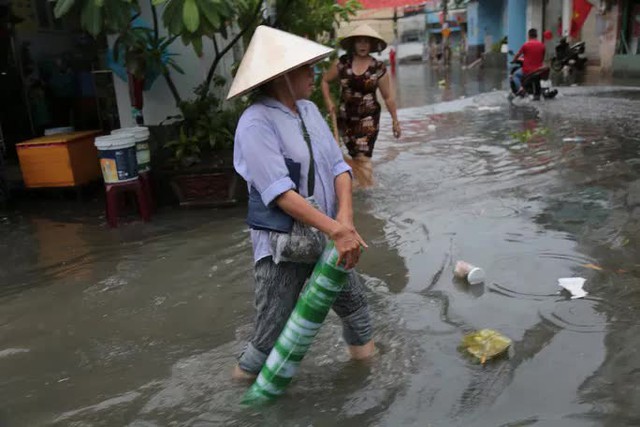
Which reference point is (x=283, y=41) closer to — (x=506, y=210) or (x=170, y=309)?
(x=170, y=309)

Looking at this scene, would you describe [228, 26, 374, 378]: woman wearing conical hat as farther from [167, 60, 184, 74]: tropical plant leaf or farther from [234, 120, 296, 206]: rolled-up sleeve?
[167, 60, 184, 74]: tropical plant leaf

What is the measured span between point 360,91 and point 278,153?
3.79 meters

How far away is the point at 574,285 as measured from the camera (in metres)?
3.90

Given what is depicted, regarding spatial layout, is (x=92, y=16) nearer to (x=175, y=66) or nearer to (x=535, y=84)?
(x=175, y=66)

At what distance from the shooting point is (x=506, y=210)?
18.7ft

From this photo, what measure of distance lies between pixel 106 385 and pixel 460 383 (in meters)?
1.82

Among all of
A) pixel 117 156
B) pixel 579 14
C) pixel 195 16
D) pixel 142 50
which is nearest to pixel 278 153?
pixel 195 16

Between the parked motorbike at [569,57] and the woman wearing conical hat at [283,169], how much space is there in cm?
2059

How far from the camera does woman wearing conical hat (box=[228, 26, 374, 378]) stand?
8.33 feet

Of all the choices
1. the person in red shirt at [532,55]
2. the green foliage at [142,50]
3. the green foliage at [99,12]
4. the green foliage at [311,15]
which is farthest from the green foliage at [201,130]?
the person in red shirt at [532,55]

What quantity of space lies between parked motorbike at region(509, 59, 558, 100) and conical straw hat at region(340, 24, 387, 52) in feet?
29.9

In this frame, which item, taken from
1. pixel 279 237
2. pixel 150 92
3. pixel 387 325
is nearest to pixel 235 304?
pixel 387 325

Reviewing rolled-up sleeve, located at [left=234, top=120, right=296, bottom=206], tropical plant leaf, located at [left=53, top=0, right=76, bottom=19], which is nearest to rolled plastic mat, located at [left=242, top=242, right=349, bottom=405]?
rolled-up sleeve, located at [left=234, top=120, right=296, bottom=206]

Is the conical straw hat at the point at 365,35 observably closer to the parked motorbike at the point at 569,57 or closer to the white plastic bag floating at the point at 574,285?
the white plastic bag floating at the point at 574,285
